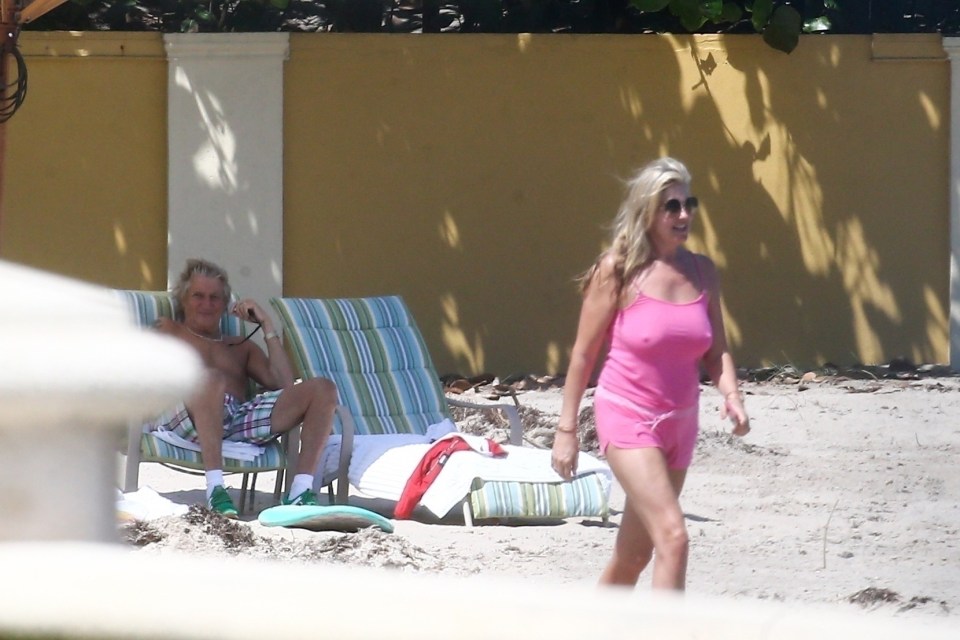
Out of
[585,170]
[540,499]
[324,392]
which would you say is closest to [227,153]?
[585,170]

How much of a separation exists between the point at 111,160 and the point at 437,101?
201 centimetres

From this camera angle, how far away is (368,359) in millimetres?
7094

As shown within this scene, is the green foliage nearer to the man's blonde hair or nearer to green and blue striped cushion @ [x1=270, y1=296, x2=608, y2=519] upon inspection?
green and blue striped cushion @ [x1=270, y1=296, x2=608, y2=519]

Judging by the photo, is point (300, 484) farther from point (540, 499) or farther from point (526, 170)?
point (526, 170)

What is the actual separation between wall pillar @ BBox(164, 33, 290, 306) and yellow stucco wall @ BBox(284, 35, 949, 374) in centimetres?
15

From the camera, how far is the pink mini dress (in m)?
4.02

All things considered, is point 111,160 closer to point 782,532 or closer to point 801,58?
point 801,58

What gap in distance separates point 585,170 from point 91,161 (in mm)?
3012

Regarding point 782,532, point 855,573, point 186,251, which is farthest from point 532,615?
point 186,251


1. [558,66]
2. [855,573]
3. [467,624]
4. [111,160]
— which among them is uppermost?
[558,66]

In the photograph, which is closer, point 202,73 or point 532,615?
point 532,615

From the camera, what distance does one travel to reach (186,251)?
8.91 metres

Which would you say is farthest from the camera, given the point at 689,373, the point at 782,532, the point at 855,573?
the point at 782,532

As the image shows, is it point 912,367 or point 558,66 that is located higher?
point 558,66
